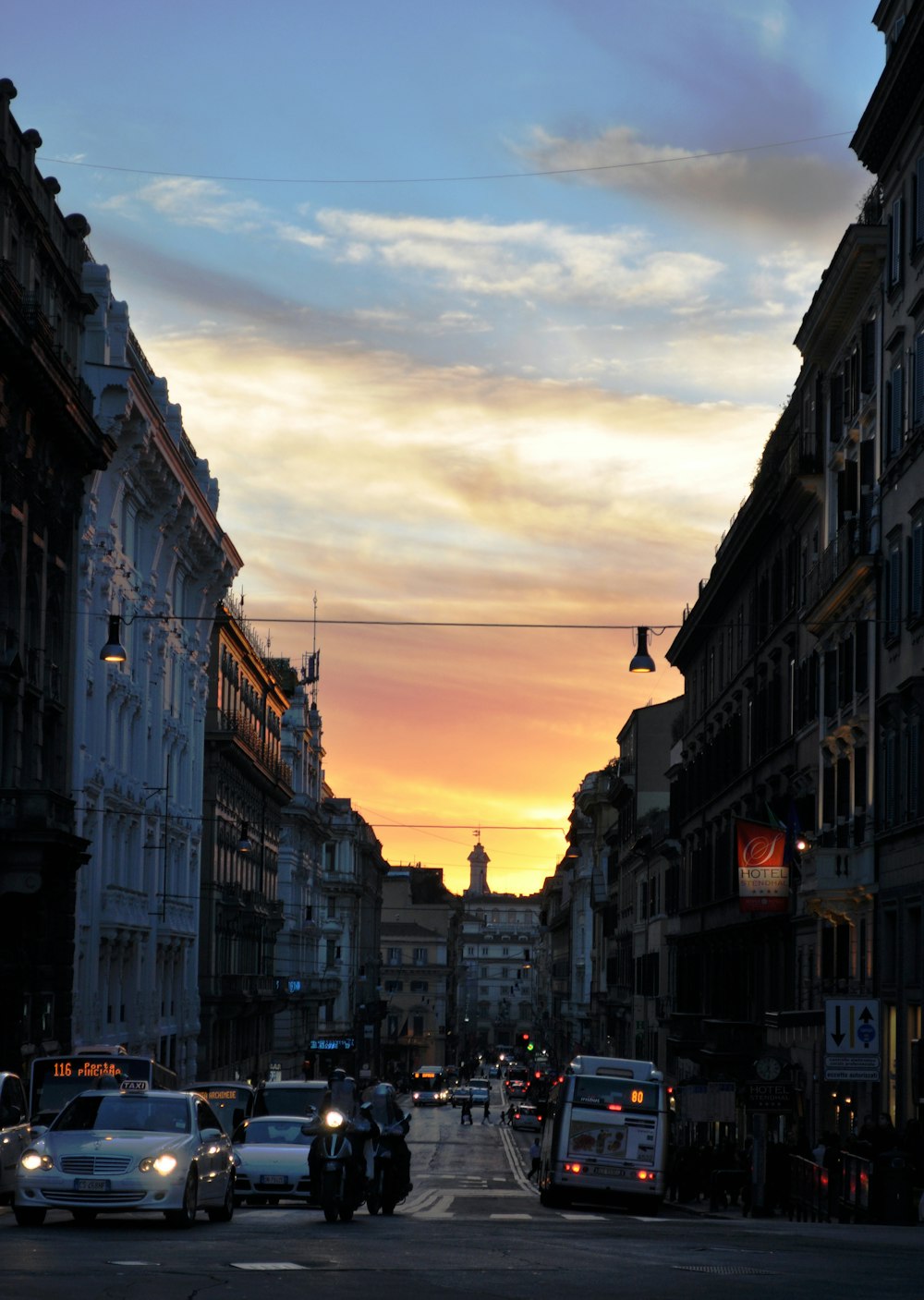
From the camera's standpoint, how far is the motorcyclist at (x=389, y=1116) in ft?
86.9

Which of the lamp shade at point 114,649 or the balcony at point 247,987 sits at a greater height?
the lamp shade at point 114,649

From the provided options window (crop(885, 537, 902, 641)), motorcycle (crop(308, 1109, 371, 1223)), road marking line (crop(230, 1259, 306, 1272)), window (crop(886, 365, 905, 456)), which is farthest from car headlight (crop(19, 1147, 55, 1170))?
window (crop(886, 365, 905, 456))

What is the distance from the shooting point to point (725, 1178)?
44188 millimetres

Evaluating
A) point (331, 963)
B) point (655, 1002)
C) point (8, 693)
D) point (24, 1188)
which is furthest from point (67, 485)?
point (331, 963)

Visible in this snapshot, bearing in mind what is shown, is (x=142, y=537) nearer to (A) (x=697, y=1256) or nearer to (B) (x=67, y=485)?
(B) (x=67, y=485)

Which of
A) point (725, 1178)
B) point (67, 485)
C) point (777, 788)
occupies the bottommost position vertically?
point (725, 1178)

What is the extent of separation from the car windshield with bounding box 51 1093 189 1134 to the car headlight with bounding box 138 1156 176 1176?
0.89 metres

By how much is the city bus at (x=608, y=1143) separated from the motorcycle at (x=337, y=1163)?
14.0 meters

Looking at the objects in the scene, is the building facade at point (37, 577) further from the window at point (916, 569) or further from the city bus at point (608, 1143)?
the window at point (916, 569)

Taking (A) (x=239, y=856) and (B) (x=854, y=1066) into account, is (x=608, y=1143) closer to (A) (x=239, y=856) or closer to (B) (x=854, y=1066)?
(B) (x=854, y=1066)

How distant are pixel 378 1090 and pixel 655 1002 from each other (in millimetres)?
66784

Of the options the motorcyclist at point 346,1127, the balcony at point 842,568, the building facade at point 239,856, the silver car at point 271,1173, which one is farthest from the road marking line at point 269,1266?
the building facade at point 239,856

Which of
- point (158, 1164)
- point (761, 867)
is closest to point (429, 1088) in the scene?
point (761, 867)

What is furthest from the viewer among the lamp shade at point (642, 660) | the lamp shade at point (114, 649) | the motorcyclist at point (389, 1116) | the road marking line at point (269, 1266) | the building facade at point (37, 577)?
the building facade at point (37, 577)
